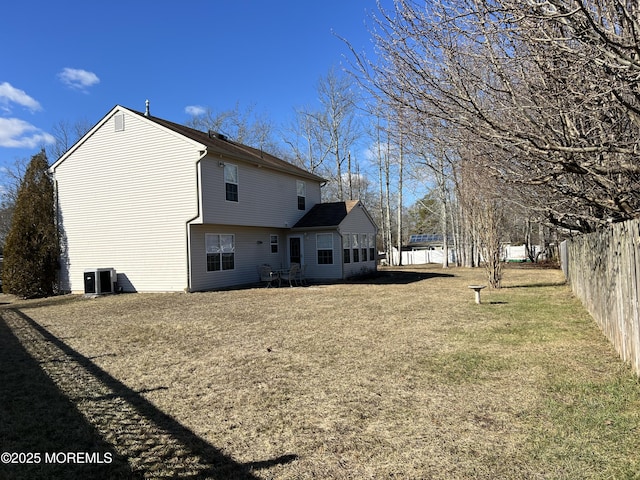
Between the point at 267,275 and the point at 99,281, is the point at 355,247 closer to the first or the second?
the point at 267,275

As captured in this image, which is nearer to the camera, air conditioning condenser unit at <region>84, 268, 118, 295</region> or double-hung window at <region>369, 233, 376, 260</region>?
air conditioning condenser unit at <region>84, 268, 118, 295</region>

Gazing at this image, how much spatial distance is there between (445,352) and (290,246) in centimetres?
1482

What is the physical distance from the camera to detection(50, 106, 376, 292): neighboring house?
599 inches

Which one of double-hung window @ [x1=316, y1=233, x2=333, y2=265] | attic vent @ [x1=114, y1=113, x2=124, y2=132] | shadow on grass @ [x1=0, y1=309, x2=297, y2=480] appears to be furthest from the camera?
double-hung window @ [x1=316, y1=233, x2=333, y2=265]

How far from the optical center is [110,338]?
7922mm

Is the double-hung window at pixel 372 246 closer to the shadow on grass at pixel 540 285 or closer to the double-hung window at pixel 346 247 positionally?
the double-hung window at pixel 346 247

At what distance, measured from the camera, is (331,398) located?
4465mm

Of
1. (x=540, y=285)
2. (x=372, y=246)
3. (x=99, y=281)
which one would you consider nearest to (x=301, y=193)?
(x=372, y=246)

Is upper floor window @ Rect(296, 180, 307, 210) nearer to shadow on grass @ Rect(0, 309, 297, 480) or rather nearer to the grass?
the grass

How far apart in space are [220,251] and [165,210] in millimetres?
2547

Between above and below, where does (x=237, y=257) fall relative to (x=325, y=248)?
below

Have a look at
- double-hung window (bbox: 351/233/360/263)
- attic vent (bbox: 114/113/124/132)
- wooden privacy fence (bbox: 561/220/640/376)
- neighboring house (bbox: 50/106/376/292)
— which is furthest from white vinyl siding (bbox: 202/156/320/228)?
wooden privacy fence (bbox: 561/220/640/376)

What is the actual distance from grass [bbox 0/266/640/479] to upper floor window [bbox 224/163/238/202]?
8106mm

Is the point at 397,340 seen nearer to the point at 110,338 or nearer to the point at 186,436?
the point at 186,436
